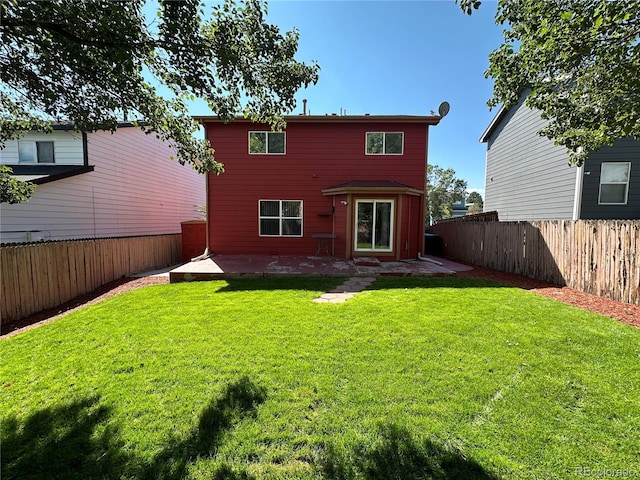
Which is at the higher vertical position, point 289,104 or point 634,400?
point 289,104

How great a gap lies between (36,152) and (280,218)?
9993 millimetres

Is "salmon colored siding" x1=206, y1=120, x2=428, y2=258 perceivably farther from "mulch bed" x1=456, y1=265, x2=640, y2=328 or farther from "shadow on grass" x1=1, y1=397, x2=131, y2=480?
"shadow on grass" x1=1, y1=397, x2=131, y2=480

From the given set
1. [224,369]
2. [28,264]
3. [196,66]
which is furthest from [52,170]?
[224,369]

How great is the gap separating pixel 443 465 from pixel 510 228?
8.63 m

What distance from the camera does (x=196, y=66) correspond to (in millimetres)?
3676

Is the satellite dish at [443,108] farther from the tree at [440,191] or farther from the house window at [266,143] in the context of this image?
the tree at [440,191]

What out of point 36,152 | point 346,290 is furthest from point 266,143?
point 36,152

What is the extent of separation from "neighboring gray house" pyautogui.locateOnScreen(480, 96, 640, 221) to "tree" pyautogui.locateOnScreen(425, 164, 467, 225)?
26405 mm

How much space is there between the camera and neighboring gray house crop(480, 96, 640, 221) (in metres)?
9.38

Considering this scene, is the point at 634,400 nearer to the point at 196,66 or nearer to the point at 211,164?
the point at 196,66

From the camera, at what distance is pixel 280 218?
10.7 metres

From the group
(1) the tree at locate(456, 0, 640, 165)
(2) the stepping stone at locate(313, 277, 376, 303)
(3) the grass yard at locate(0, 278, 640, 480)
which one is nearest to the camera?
(3) the grass yard at locate(0, 278, 640, 480)

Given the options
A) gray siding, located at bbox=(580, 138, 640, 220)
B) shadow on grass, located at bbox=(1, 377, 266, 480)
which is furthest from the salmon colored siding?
shadow on grass, located at bbox=(1, 377, 266, 480)

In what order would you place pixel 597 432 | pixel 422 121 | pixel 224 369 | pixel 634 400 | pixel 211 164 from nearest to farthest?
pixel 597 432 → pixel 634 400 → pixel 224 369 → pixel 211 164 → pixel 422 121
